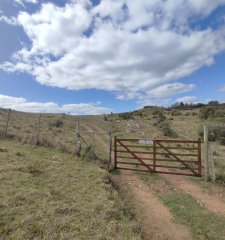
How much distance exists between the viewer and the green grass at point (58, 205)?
5.86 meters

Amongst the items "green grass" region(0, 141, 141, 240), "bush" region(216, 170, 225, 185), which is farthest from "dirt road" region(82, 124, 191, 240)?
"bush" region(216, 170, 225, 185)

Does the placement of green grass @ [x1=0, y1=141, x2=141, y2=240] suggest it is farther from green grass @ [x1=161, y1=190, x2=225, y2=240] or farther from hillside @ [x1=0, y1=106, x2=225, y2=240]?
green grass @ [x1=161, y1=190, x2=225, y2=240]

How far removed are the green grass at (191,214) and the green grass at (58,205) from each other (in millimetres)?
1706

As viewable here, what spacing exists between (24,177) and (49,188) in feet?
4.74

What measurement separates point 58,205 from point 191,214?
403 centimetres

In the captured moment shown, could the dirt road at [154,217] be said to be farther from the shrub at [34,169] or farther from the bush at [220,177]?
the shrub at [34,169]

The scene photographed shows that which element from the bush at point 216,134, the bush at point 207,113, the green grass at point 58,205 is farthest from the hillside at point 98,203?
the bush at point 207,113

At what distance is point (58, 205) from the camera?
23.6 feet

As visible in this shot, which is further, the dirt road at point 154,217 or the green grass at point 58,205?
the dirt road at point 154,217

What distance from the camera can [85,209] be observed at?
281 inches

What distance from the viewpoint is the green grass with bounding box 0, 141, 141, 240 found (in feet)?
19.2

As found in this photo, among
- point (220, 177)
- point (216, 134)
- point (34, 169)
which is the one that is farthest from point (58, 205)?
point (216, 134)

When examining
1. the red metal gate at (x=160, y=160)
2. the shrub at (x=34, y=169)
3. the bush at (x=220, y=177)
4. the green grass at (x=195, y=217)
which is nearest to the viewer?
the green grass at (x=195, y=217)

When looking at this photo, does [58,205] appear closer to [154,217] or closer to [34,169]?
[154,217]
